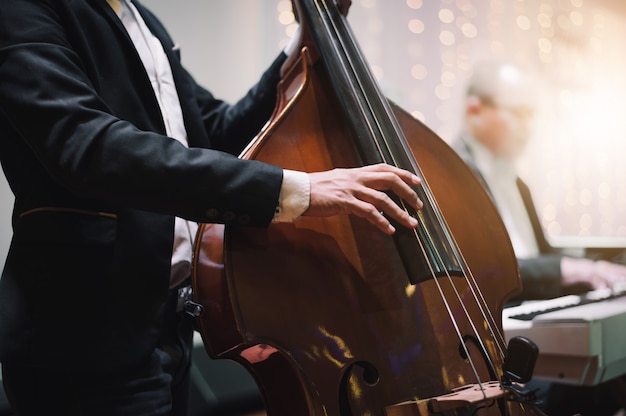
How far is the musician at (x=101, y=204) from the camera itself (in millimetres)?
714

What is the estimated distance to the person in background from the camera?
1639 mm

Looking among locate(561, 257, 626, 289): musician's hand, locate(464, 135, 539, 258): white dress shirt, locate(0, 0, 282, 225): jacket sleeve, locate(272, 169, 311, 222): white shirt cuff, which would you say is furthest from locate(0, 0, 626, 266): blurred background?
locate(272, 169, 311, 222): white shirt cuff

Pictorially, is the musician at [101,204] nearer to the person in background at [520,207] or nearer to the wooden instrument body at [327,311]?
the wooden instrument body at [327,311]

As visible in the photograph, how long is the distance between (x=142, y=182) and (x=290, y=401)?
12.5 inches

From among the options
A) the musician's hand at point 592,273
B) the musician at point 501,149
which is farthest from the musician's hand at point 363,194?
the musician at point 501,149

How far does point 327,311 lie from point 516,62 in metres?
3.28

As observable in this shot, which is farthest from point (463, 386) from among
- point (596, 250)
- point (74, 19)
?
point (596, 250)

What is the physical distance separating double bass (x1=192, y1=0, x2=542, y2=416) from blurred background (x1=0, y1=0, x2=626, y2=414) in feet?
4.91

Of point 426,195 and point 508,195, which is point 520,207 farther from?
point 426,195

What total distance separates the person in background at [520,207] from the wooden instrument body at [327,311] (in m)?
0.82

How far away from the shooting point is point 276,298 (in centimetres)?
73

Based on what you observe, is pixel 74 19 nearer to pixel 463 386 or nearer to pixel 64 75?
pixel 64 75

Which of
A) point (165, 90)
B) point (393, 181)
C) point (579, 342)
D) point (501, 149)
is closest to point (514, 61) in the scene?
point (501, 149)

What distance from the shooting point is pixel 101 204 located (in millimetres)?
813
